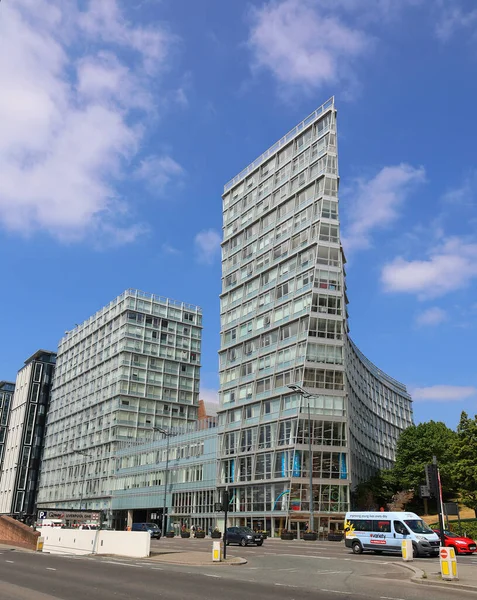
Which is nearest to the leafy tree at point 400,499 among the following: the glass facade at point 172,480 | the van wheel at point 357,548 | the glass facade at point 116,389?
the glass facade at point 172,480

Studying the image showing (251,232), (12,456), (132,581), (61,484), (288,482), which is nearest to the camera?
(132,581)

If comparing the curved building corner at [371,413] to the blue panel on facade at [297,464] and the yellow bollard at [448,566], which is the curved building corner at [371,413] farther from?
the yellow bollard at [448,566]

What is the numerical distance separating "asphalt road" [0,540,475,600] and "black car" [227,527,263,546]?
1546 centimetres

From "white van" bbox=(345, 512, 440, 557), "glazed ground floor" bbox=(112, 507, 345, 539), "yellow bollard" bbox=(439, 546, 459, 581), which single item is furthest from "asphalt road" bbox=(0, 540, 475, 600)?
"glazed ground floor" bbox=(112, 507, 345, 539)

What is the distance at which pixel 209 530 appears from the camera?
72438 mm

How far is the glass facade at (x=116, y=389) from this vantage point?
103 metres

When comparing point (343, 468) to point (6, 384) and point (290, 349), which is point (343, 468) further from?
A: point (6, 384)

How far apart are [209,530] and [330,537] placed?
27.0m

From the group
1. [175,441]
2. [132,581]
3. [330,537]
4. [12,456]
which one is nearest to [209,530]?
[175,441]

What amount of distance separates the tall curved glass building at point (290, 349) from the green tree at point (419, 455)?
17.6 feet

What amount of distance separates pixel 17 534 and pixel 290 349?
34376 mm

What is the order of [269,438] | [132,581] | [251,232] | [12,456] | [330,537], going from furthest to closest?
[12,456], [251,232], [269,438], [330,537], [132,581]

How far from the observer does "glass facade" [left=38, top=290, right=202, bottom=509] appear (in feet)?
338

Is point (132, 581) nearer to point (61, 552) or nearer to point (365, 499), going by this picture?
point (61, 552)
